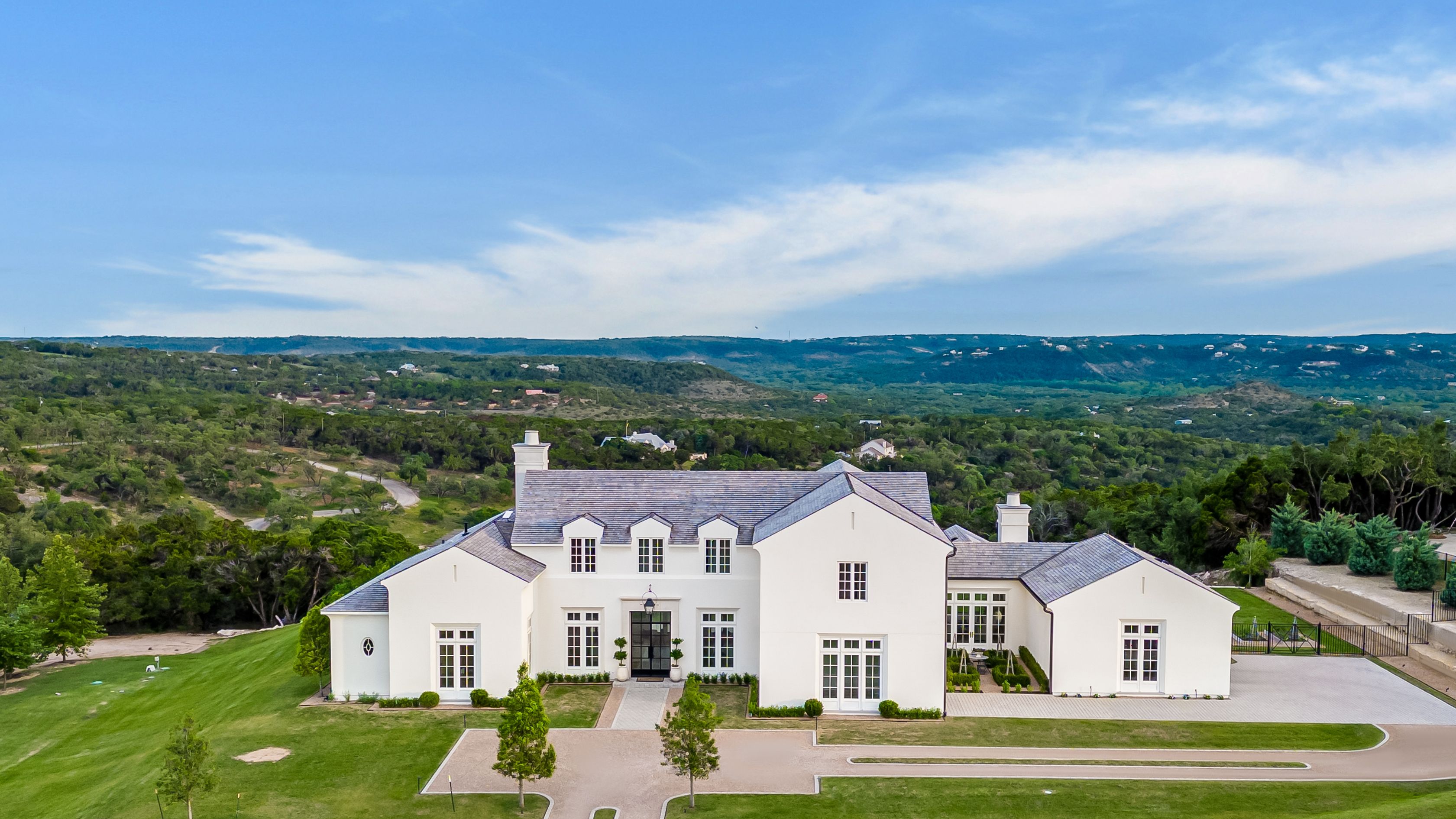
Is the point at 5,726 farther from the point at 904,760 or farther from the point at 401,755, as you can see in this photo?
the point at 904,760

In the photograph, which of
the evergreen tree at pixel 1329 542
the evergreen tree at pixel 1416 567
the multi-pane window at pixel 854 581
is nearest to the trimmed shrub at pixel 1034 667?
the multi-pane window at pixel 854 581

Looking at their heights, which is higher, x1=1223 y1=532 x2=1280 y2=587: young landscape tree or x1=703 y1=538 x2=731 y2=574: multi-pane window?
x1=703 y1=538 x2=731 y2=574: multi-pane window

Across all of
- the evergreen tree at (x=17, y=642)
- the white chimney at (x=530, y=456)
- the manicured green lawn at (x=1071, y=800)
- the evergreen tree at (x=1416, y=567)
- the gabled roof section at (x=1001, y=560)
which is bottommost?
the evergreen tree at (x=17, y=642)

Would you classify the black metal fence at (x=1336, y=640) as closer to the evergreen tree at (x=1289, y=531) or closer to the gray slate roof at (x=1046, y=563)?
the gray slate roof at (x=1046, y=563)

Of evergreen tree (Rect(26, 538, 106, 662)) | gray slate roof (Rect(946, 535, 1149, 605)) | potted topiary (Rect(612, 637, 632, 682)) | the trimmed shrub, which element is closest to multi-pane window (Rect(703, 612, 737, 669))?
potted topiary (Rect(612, 637, 632, 682))

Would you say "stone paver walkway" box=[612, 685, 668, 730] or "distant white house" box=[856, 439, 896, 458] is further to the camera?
"distant white house" box=[856, 439, 896, 458]

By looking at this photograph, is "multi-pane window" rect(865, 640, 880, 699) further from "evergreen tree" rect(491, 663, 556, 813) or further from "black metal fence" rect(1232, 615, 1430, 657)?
"black metal fence" rect(1232, 615, 1430, 657)
